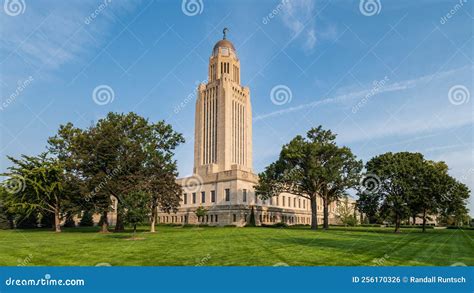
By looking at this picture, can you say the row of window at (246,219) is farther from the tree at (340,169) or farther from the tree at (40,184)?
the tree at (40,184)

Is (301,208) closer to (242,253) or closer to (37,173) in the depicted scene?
(37,173)

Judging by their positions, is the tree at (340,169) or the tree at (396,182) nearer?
the tree at (396,182)

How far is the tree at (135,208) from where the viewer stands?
28266 millimetres

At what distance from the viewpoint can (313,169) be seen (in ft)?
160

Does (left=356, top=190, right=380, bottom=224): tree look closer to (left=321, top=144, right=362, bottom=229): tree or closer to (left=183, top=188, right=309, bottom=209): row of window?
(left=321, top=144, right=362, bottom=229): tree

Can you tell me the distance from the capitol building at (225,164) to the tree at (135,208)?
36.9 m

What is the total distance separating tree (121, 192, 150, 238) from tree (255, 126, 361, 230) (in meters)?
25.6

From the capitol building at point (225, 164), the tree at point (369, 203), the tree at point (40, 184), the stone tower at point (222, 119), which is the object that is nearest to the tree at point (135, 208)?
the tree at point (40, 184)

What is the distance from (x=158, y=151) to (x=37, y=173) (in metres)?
15.5

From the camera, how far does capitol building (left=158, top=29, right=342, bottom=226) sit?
67188 millimetres

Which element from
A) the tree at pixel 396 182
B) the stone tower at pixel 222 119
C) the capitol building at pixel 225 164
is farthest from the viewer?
the stone tower at pixel 222 119

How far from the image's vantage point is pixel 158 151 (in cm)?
4706

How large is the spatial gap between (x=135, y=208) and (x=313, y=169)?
90.9 feet

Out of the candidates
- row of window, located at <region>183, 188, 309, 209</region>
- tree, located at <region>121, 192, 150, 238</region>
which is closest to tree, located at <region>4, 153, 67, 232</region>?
tree, located at <region>121, 192, 150, 238</region>
